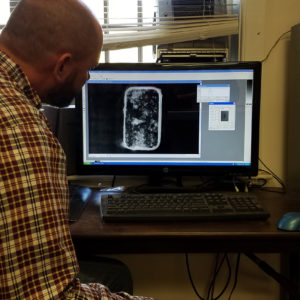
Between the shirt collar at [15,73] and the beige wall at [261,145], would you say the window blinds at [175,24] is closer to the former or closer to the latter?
the beige wall at [261,145]

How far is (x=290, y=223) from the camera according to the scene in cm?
98

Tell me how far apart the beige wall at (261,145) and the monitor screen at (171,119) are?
28 centimetres

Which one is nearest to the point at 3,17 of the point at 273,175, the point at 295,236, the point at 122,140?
the point at 122,140

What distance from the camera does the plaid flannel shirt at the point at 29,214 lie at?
624 mm

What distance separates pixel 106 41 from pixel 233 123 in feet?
2.26

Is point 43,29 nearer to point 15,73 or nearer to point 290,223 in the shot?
point 15,73

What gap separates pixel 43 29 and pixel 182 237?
587 millimetres

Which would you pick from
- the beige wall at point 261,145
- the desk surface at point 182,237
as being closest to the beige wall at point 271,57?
the beige wall at point 261,145

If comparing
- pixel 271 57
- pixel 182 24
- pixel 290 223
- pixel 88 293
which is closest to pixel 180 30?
pixel 182 24

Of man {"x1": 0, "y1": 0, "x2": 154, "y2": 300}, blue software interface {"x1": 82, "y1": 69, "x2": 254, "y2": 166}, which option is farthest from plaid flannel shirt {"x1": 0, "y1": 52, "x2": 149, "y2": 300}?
blue software interface {"x1": 82, "y1": 69, "x2": 254, "y2": 166}

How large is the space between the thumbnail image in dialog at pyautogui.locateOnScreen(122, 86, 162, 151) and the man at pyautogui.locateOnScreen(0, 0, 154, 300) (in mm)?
534

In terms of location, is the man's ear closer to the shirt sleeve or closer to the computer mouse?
the shirt sleeve

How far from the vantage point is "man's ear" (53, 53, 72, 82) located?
2.74 feet

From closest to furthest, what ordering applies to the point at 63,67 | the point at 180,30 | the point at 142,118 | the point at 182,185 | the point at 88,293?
the point at 88,293, the point at 63,67, the point at 142,118, the point at 182,185, the point at 180,30
